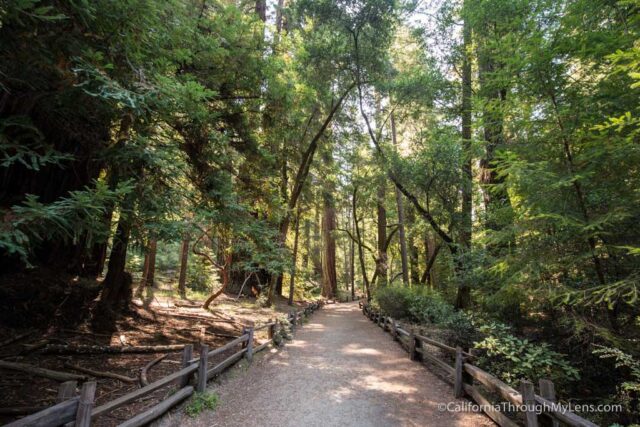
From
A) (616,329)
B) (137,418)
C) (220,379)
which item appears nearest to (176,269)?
(220,379)

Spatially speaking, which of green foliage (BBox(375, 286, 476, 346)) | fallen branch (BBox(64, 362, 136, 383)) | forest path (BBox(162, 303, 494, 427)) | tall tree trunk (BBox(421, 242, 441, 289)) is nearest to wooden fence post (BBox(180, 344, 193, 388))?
forest path (BBox(162, 303, 494, 427))

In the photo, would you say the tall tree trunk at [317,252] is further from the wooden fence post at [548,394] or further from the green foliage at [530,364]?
the wooden fence post at [548,394]

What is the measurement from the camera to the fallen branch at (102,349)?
21.0 ft

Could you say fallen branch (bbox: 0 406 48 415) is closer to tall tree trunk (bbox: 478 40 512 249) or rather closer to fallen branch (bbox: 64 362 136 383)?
fallen branch (bbox: 64 362 136 383)

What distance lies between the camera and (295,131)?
11414 mm

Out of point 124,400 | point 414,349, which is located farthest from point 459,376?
point 124,400

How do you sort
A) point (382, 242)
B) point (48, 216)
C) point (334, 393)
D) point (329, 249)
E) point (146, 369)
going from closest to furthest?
point (48, 216)
point (334, 393)
point (146, 369)
point (382, 242)
point (329, 249)

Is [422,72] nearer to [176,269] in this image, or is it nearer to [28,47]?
[28,47]

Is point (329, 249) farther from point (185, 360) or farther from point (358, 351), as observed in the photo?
point (185, 360)

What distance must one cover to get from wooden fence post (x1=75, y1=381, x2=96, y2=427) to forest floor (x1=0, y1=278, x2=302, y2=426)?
62.1 inches

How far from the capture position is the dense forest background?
409cm

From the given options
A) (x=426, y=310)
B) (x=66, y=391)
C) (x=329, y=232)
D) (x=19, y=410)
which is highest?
(x=329, y=232)

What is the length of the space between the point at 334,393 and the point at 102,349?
189 inches

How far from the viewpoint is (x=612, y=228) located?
16.1 feet
